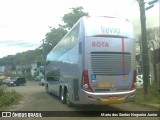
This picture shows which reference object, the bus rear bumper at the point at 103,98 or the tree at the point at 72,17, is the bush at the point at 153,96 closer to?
the bus rear bumper at the point at 103,98

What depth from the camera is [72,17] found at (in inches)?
1908

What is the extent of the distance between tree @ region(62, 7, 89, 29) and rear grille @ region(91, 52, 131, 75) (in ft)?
114

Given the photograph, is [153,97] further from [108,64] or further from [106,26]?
[106,26]

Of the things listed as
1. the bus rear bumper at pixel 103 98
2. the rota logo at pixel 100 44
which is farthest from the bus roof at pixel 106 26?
the bus rear bumper at pixel 103 98

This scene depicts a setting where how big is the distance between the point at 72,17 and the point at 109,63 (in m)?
35.9

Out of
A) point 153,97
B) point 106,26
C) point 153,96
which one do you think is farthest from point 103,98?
point 153,96

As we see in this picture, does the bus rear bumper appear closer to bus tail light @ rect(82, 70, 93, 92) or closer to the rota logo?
bus tail light @ rect(82, 70, 93, 92)

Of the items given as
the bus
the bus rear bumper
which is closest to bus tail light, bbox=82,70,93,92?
the bus

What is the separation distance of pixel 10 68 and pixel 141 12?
5069 centimetres

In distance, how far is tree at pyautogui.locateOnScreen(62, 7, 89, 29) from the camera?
48.4m

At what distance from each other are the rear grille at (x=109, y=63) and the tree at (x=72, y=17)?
34807 mm

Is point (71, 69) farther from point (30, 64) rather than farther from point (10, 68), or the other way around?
point (10, 68)

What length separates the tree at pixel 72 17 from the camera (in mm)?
48438

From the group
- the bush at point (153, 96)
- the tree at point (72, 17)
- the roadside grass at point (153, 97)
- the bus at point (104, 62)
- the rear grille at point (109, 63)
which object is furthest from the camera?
the tree at point (72, 17)
